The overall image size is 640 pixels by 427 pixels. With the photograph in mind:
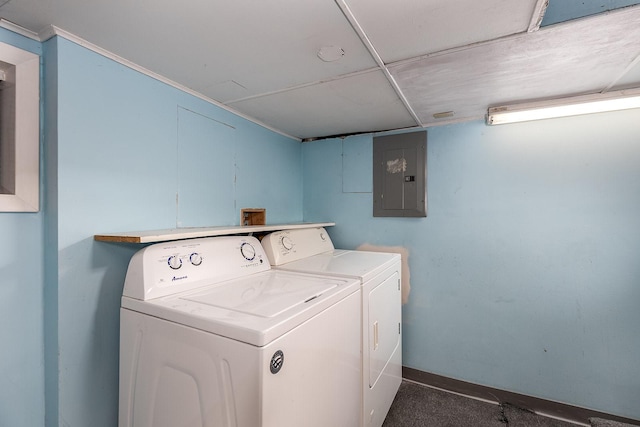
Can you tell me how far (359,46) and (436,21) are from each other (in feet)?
1.00

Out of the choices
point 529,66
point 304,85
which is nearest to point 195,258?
point 304,85

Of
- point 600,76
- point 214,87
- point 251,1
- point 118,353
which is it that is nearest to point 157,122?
point 214,87

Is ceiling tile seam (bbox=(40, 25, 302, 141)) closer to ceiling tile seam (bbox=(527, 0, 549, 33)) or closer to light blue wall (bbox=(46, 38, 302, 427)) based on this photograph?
light blue wall (bbox=(46, 38, 302, 427))

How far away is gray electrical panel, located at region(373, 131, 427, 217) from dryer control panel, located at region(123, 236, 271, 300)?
1247 mm

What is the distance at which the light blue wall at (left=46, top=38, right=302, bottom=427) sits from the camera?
3.67ft

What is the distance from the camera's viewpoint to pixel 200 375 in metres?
0.93

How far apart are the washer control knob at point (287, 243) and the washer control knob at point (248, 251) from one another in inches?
11.6

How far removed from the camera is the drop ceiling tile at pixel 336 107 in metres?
1.55

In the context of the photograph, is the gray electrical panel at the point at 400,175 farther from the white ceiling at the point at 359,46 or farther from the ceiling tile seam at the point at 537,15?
the ceiling tile seam at the point at 537,15

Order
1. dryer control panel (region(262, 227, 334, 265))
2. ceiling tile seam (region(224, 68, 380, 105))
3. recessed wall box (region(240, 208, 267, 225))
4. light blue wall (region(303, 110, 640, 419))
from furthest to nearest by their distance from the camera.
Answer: recessed wall box (region(240, 208, 267, 225)), dryer control panel (region(262, 227, 334, 265)), light blue wall (region(303, 110, 640, 419)), ceiling tile seam (region(224, 68, 380, 105))

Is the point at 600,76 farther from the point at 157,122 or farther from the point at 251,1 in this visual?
the point at 157,122

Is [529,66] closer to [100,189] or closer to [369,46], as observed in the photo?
[369,46]

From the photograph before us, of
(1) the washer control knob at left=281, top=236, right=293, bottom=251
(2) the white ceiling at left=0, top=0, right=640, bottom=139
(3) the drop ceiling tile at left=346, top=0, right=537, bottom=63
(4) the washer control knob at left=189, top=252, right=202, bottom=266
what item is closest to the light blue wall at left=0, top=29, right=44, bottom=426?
(2) the white ceiling at left=0, top=0, right=640, bottom=139

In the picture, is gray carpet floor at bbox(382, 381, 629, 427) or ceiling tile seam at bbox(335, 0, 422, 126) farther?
gray carpet floor at bbox(382, 381, 629, 427)
